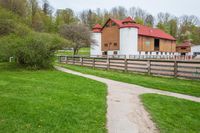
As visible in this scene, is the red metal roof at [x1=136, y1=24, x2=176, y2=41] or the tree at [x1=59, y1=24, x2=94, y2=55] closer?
the tree at [x1=59, y1=24, x2=94, y2=55]

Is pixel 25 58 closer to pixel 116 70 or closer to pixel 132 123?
pixel 116 70

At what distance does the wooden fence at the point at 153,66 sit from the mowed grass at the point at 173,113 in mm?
5195

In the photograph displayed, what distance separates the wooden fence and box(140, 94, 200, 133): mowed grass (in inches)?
205

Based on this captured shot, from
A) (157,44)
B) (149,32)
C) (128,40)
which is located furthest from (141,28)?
(128,40)

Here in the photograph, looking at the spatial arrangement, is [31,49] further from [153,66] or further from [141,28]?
[141,28]

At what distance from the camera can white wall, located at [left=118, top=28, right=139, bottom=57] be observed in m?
45.6

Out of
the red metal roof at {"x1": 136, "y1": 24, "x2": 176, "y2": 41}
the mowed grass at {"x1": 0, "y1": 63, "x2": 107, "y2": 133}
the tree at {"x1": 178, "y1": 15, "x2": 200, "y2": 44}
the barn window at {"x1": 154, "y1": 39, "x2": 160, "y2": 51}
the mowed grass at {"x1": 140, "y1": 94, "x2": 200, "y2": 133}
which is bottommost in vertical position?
the mowed grass at {"x1": 140, "y1": 94, "x2": 200, "y2": 133}

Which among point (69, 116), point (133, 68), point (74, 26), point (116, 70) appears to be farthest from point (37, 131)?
point (74, 26)

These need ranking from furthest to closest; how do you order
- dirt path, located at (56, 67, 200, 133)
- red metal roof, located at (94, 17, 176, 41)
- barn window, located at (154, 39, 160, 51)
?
barn window, located at (154, 39, 160, 51) → red metal roof, located at (94, 17, 176, 41) → dirt path, located at (56, 67, 200, 133)

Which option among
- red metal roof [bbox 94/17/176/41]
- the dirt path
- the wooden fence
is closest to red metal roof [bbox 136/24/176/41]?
red metal roof [bbox 94/17/176/41]

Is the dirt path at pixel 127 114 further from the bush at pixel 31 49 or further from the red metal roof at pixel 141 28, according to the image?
the red metal roof at pixel 141 28

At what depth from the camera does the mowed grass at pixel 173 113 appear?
5262 mm

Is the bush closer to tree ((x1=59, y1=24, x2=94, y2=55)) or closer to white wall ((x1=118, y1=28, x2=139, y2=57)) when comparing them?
tree ((x1=59, y1=24, x2=94, y2=55))

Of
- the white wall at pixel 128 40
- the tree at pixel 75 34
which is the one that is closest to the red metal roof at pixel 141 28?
the white wall at pixel 128 40
